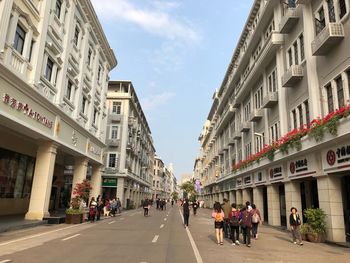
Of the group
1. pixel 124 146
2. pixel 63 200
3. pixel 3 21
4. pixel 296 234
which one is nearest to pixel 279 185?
pixel 296 234

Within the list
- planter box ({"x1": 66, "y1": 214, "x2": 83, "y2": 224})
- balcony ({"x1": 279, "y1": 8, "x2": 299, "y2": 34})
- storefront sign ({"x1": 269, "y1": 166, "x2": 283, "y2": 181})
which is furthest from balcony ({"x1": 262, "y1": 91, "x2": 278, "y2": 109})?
planter box ({"x1": 66, "y1": 214, "x2": 83, "y2": 224})

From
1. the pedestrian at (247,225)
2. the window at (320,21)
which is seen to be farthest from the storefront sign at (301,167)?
the window at (320,21)

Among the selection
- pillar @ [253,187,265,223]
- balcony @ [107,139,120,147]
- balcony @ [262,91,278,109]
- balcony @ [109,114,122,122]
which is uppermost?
balcony @ [109,114,122,122]

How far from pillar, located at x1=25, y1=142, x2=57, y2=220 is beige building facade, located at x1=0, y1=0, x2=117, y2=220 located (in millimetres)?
53

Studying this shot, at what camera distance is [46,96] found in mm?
19250

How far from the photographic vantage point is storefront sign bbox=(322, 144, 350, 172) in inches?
517

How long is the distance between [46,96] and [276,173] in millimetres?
16658

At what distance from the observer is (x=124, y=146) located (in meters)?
49.2

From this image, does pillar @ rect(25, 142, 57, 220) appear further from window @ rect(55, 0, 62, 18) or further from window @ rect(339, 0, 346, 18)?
window @ rect(339, 0, 346, 18)

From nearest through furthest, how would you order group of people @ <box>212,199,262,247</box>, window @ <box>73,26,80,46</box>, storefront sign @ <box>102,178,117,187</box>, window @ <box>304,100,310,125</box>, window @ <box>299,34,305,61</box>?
1. group of people @ <box>212,199,262,247</box>
2. window @ <box>304,100,310,125</box>
3. window @ <box>299,34,305,61</box>
4. window @ <box>73,26,80,46</box>
5. storefront sign @ <box>102,178,117,187</box>

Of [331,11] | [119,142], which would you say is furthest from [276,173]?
[119,142]

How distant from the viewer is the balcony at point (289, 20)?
19.5 m

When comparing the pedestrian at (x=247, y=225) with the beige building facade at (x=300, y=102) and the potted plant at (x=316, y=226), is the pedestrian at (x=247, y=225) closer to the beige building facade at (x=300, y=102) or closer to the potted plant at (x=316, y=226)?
the potted plant at (x=316, y=226)

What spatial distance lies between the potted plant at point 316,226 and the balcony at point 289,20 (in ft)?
39.6
